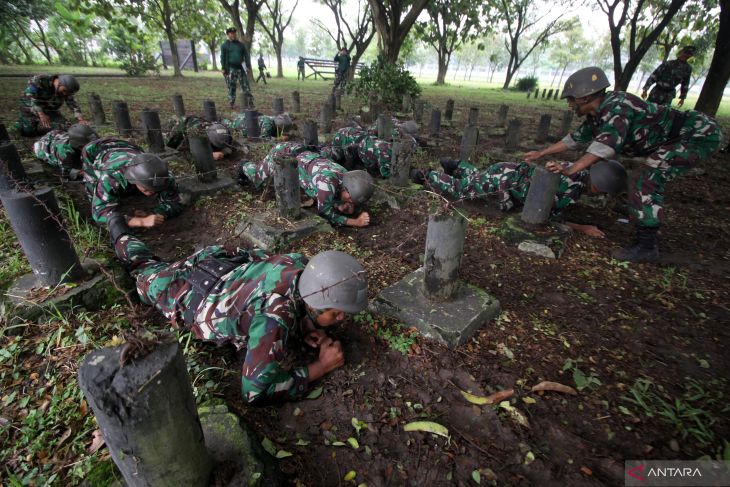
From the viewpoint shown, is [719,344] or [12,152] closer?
[719,344]

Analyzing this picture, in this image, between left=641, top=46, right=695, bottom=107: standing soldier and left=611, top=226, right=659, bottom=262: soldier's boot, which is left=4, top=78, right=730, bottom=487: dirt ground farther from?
left=641, top=46, right=695, bottom=107: standing soldier

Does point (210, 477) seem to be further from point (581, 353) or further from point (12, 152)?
point (12, 152)

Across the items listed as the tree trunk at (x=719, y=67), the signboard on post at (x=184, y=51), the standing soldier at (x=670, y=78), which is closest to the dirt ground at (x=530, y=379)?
the standing soldier at (x=670, y=78)

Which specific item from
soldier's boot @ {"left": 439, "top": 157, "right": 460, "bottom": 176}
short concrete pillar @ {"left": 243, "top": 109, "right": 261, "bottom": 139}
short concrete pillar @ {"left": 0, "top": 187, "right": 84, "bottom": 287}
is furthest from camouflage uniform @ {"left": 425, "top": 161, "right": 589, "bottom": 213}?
short concrete pillar @ {"left": 243, "top": 109, "right": 261, "bottom": 139}

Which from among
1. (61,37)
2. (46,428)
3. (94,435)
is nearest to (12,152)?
(46,428)

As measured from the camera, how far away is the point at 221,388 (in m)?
2.24

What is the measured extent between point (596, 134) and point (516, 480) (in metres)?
3.37

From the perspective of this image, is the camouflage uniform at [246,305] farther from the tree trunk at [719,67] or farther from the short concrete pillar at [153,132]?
the tree trunk at [719,67]

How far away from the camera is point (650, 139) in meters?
3.72

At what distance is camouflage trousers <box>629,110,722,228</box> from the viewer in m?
3.61

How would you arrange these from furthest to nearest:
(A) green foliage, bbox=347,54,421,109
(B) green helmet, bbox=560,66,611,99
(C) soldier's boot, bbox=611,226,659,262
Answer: (A) green foliage, bbox=347,54,421,109 → (C) soldier's boot, bbox=611,226,659,262 → (B) green helmet, bbox=560,66,611,99

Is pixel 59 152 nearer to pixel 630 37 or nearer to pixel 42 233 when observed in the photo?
pixel 42 233

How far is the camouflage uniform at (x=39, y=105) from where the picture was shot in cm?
625

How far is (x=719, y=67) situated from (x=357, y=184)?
10.1 meters
